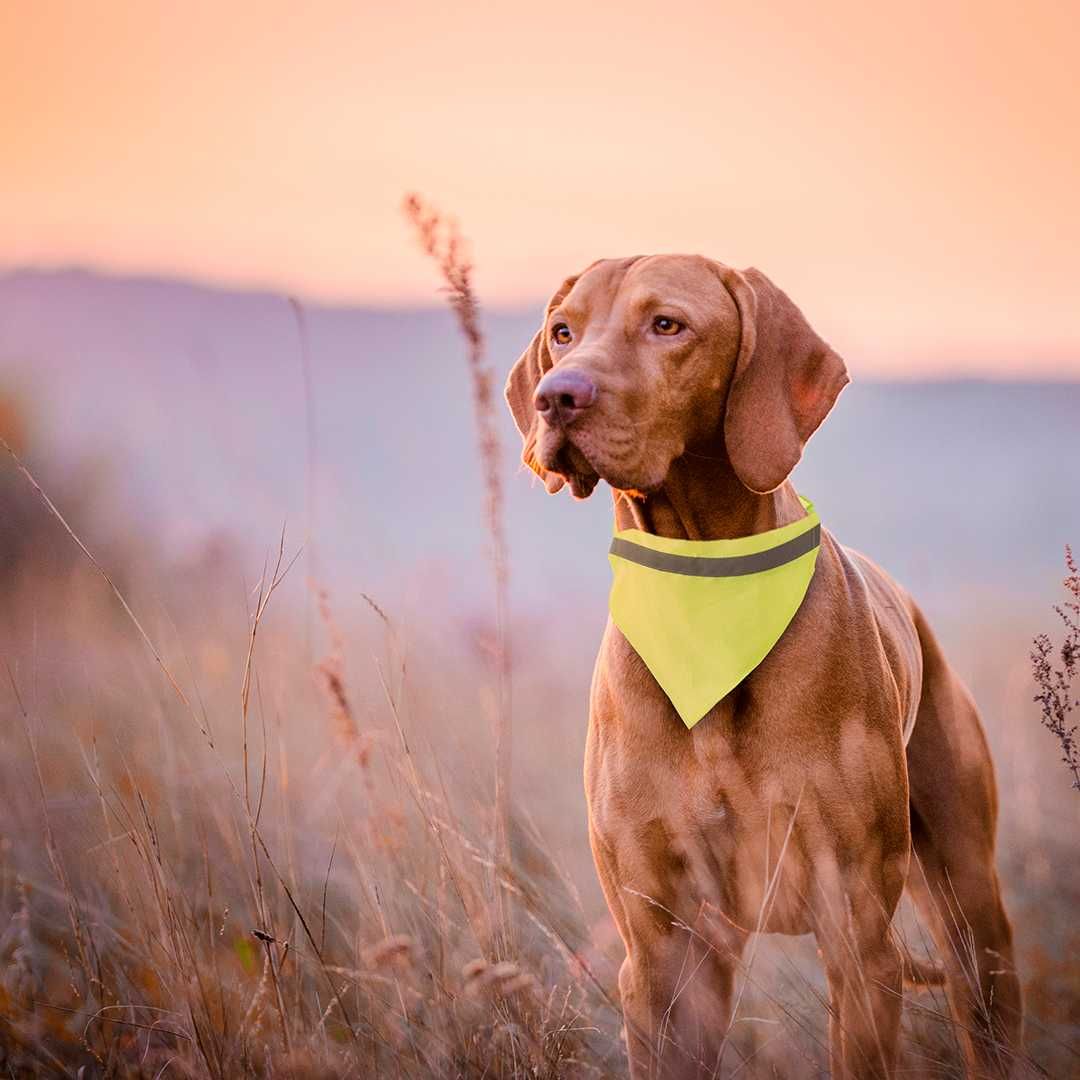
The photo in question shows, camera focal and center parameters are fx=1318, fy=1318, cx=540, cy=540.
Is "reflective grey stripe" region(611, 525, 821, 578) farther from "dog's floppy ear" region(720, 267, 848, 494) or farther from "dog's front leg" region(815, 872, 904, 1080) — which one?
"dog's front leg" region(815, 872, 904, 1080)

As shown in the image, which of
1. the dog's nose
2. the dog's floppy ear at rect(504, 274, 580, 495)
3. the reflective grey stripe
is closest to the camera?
the dog's nose

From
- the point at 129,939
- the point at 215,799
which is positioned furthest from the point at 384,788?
the point at 129,939

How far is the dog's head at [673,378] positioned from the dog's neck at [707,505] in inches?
3.6

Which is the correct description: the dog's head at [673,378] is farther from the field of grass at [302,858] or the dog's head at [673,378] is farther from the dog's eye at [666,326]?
the field of grass at [302,858]

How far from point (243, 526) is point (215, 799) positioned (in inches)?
45.6

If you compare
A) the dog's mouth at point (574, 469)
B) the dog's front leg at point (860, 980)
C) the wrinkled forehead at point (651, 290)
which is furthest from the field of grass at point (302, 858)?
the wrinkled forehead at point (651, 290)

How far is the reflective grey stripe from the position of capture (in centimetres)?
346

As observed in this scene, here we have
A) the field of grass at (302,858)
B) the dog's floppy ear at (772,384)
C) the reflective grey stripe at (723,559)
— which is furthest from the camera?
the reflective grey stripe at (723,559)

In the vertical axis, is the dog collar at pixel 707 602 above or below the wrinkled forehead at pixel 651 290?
below

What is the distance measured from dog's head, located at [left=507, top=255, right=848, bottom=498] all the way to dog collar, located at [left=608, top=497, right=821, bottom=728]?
28 cm

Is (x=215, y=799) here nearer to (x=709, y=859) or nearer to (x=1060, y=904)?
(x=709, y=859)

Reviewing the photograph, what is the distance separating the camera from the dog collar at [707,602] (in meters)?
3.31

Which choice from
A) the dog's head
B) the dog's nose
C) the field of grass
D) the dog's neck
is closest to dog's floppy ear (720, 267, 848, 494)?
the dog's head

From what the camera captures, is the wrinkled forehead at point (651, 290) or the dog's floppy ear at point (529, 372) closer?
the wrinkled forehead at point (651, 290)
